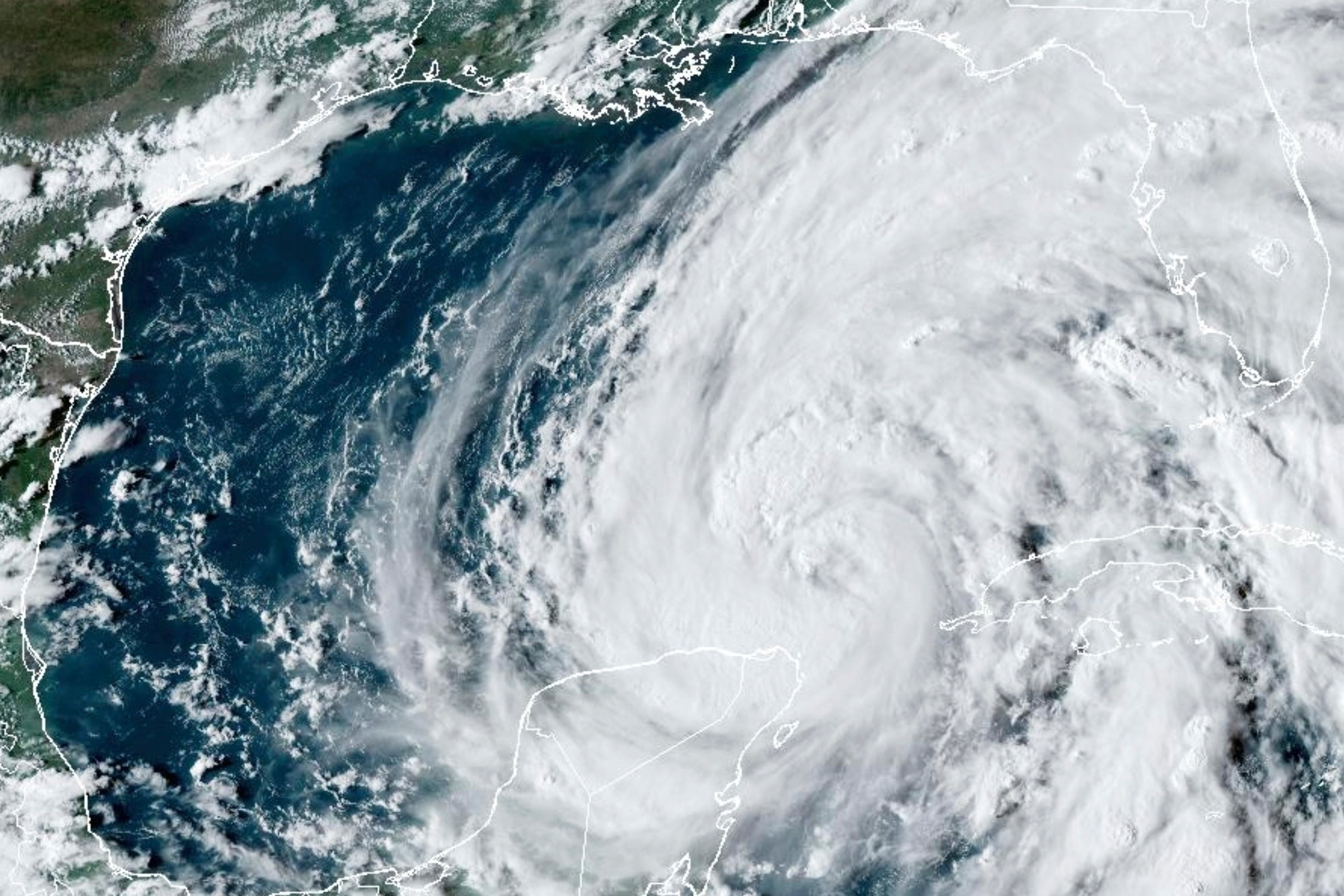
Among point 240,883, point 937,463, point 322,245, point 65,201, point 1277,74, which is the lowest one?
point 240,883

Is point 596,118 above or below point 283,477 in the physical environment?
above

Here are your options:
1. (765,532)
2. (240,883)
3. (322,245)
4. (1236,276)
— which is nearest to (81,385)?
(322,245)

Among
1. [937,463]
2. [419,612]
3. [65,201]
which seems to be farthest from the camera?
[65,201]

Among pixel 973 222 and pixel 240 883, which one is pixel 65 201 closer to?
pixel 240 883

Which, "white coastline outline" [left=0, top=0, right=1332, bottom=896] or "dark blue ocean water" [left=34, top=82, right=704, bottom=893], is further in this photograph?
"dark blue ocean water" [left=34, top=82, right=704, bottom=893]

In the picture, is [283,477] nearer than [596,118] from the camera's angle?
Yes

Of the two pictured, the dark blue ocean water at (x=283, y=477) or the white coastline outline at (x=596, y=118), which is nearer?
the white coastline outline at (x=596, y=118)

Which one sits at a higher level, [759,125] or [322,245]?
[322,245]

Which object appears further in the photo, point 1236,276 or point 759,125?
point 759,125
